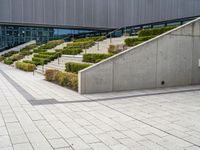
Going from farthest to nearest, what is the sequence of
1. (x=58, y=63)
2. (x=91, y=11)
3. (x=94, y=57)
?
1. (x=91, y=11)
2. (x=58, y=63)
3. (x=94, y=57)

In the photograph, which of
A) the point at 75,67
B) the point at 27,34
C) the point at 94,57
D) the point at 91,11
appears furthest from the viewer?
the point at 27,34

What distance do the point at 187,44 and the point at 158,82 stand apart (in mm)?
2754

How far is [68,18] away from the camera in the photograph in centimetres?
3472

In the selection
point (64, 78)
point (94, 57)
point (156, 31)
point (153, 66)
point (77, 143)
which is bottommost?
point (77, 143)

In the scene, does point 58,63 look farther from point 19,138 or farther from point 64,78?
point 19,138

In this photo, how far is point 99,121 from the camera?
6777 mm

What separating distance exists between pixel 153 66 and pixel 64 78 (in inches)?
175

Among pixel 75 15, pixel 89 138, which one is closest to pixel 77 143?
pixel 89 138

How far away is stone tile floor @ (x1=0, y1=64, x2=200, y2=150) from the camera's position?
17.1 ft

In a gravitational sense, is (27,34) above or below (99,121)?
above

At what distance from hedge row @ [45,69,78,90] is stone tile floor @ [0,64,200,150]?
101 cm

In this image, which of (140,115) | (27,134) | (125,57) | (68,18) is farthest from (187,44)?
(68,18)

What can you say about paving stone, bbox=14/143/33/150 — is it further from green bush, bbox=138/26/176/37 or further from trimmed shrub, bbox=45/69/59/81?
green bush, bbox=138/26/176/37

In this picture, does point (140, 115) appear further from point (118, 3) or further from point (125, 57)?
point (118, 3)
